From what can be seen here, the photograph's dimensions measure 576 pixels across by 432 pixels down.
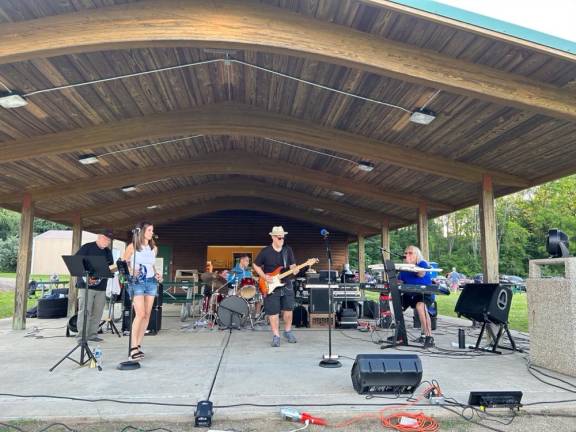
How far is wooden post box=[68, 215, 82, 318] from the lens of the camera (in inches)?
391

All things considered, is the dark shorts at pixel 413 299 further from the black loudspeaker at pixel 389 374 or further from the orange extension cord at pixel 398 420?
the orange extension cord at pixel 398 420

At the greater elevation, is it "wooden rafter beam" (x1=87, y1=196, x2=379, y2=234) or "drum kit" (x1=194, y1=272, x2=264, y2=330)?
"wooden rafter beam" (x1=87, y1=196, x2=379, y2=234)

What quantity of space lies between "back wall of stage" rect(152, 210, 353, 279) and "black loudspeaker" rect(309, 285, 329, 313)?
7.31 m

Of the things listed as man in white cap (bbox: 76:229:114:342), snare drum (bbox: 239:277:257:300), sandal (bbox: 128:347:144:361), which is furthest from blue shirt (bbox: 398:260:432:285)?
man in white cap (bbox: 76:229:114:342)

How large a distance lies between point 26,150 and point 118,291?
116 inches

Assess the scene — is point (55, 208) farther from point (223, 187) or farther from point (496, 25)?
point (496, 25)

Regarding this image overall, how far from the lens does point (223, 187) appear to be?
39.5 ft

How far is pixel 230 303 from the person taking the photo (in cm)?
759

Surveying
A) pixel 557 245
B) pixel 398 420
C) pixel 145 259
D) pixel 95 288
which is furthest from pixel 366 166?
pixel 398 420

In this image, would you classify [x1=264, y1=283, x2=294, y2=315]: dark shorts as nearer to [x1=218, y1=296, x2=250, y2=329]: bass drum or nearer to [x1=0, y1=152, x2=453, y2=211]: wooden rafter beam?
[x1=218, y1=296, x2=250, y2=329]: bass drum

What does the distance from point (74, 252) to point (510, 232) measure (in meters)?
39.8

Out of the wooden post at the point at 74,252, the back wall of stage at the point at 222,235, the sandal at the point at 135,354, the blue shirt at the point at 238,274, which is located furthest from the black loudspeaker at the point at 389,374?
the back wall of stage at the point at 222,235

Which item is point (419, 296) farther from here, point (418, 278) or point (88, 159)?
point (88, 159)

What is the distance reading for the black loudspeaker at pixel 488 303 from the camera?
5363mm
